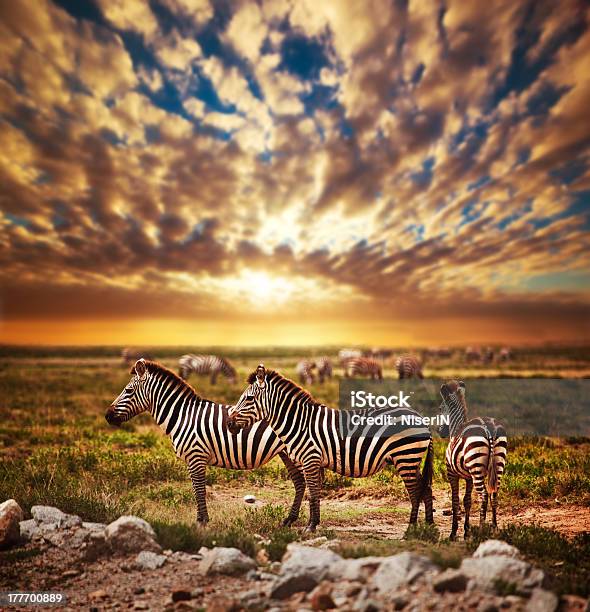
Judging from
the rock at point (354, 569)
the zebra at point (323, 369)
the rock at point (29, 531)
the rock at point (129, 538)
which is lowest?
the rock at point (29, 531)

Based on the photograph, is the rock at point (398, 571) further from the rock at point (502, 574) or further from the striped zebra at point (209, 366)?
the striped zebra at point (209, 366)

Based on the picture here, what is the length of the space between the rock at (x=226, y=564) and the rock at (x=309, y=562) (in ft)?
2.00

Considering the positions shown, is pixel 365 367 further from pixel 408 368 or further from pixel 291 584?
pixel 291 584

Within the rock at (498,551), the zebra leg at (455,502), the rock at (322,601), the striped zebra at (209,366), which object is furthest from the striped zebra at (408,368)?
the rock at (322,601)

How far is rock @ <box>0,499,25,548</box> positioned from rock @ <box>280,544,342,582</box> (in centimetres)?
426

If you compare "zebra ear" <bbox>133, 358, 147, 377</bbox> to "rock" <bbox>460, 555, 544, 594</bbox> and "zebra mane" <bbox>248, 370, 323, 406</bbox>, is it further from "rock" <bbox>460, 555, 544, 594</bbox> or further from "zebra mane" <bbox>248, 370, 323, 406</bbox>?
"rock" <bbox>460, 555, 544, 594</bbox>

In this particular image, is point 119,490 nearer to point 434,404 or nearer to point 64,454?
point 64,454

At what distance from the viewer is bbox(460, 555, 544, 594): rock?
182 inches

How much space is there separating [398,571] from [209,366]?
33.7 metres

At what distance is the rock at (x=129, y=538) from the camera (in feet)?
20.3

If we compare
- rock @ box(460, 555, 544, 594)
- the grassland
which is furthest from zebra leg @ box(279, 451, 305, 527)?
rock @ box(460, 555, 544, 594)

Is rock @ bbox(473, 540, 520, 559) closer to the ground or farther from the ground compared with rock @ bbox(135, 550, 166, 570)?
farther from the ground

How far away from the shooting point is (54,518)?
7039mm

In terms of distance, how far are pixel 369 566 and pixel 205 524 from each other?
3.37m
